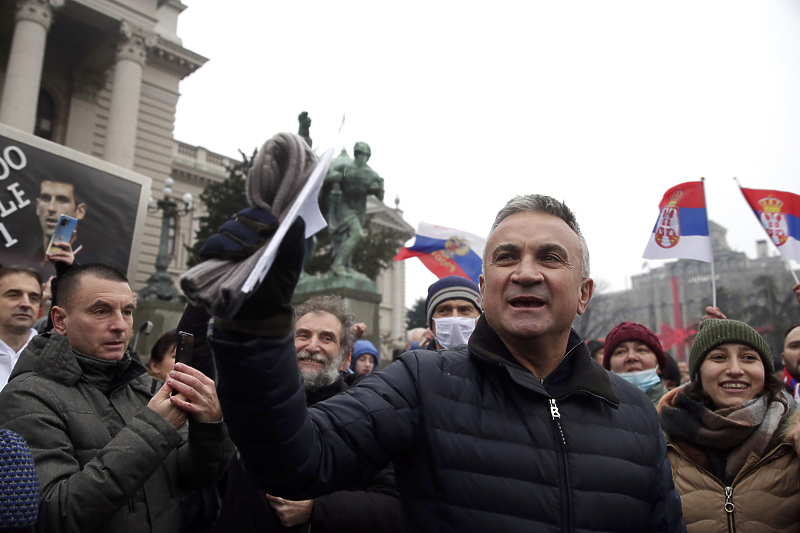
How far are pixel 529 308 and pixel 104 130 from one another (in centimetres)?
2515

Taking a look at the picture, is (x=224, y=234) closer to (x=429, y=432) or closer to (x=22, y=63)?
(x=429, y=432)

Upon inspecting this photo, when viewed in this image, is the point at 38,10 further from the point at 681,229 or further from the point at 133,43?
the point at 681,229

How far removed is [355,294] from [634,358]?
19.7 feet

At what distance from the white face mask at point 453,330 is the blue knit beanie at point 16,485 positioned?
7.78 ft

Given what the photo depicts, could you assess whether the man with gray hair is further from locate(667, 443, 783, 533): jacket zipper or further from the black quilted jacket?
locate(667, 443, 783, 533): jacket zipper

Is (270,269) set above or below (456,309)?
below

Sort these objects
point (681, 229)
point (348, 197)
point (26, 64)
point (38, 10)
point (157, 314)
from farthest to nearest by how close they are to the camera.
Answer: point (38, 10) → point (26, 64) → point (157, 314) → point (348, 197) → point (681, 229)

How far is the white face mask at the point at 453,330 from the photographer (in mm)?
3654

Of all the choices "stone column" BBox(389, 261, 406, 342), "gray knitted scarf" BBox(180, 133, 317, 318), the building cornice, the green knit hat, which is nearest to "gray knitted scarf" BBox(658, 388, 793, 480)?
the green knit hat

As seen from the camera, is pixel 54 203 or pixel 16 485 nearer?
pixel 16 485

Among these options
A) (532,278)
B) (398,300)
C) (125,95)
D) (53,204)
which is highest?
(125,95)

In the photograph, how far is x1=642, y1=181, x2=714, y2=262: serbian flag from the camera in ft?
18.2

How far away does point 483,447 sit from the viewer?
143 centimetres

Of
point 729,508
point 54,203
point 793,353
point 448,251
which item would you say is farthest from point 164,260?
point 729,508
